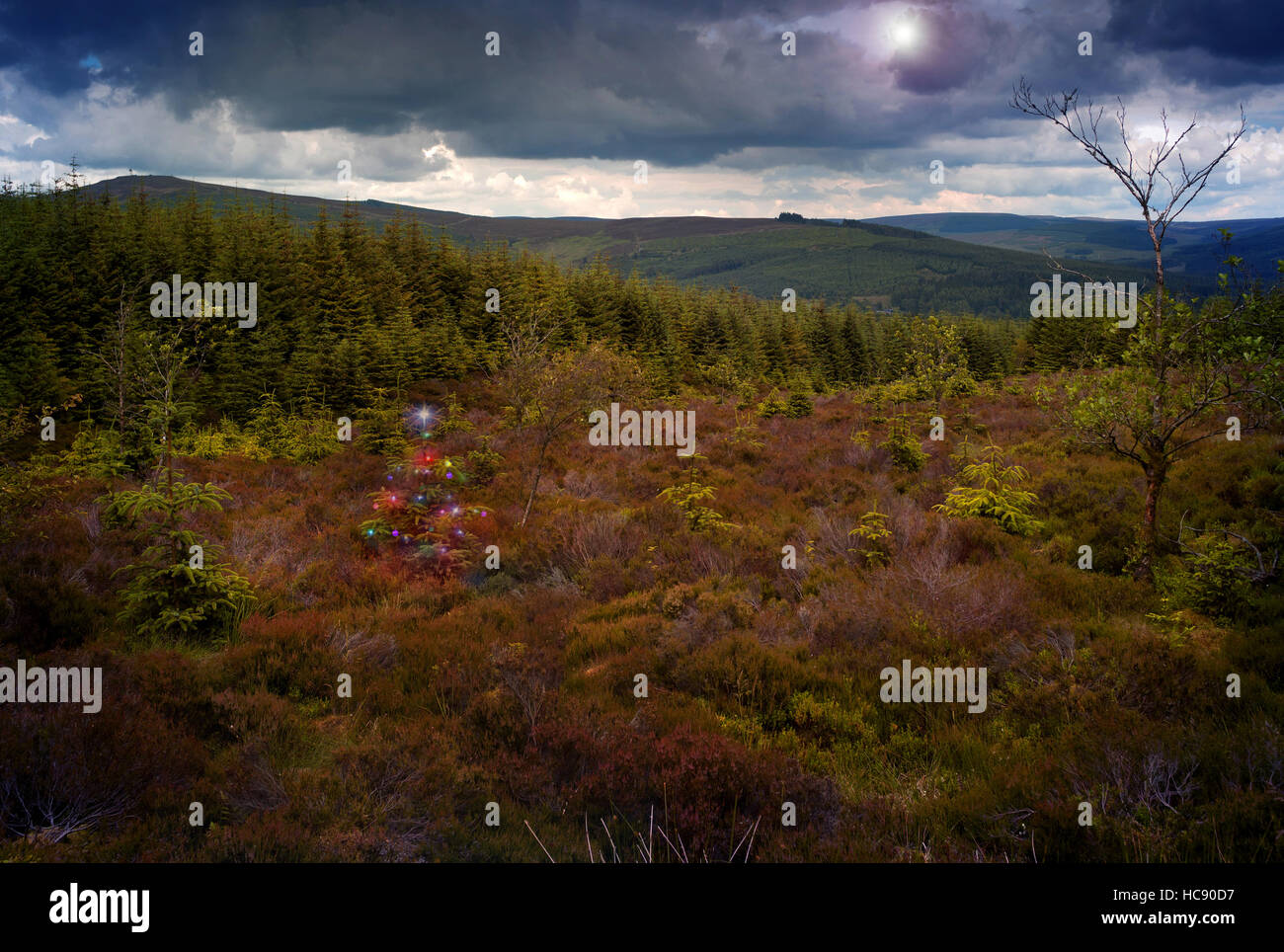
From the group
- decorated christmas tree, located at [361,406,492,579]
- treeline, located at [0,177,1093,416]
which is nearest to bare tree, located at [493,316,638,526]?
decorated christmas tree, located at [361,406,492,579]

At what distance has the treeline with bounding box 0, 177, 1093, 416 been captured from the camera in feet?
75.2

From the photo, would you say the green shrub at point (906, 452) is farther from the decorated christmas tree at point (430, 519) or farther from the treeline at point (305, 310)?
the decorated christmas tree at point (430, 519)


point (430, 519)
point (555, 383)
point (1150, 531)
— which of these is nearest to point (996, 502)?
point (1150, 531)

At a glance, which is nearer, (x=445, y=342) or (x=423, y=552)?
(x=423, y=552)

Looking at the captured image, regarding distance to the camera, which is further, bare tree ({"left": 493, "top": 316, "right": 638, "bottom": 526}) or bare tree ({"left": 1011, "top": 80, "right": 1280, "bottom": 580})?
bare tree ({"left": 493, "top": 316, "right": 638, "bottom": 526})

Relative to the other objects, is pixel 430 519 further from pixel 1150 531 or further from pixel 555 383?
pixel 1150 531

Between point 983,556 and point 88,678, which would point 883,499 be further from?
point 88,678

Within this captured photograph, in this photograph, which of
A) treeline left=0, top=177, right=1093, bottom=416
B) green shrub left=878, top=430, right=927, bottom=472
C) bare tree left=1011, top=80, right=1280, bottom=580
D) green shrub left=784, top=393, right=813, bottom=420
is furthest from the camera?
green shrub left=784, top=393, right=813, bottom=420

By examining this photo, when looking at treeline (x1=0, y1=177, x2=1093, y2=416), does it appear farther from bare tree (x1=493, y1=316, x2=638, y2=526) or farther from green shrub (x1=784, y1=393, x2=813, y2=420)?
bare tree (x1=493, y1=316, x2=638, y2=526)

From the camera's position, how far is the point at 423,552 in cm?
1048

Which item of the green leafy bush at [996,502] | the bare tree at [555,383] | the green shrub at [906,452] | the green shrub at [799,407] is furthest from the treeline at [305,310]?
the green leafy bush at [996,502]

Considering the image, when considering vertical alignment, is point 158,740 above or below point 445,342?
below

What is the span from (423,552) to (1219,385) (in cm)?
1254
